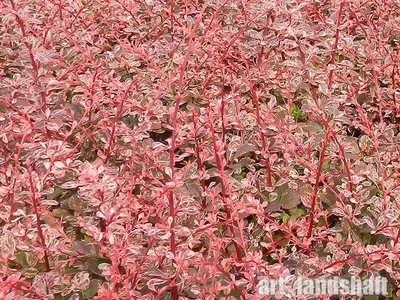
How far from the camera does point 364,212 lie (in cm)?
181

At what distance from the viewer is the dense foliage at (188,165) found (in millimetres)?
1465

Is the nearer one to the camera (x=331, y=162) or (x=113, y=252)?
(x=113, y=252)

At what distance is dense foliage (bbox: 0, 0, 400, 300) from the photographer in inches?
57.7

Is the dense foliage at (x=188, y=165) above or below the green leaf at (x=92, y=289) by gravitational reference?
above

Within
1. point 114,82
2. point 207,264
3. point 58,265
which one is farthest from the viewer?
point 114,82

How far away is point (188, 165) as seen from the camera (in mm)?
1608

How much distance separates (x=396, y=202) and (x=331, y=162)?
1.21 ft

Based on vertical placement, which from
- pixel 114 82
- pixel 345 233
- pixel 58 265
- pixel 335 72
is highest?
pixel 114 82

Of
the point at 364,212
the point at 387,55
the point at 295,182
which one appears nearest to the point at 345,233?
the point at 364,212

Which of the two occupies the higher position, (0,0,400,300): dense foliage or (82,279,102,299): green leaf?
(0,0,400,300): dense foliage

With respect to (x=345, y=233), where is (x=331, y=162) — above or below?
above

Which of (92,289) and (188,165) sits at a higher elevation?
(188,165)

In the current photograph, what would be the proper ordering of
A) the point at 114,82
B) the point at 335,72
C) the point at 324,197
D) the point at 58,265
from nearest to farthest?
the point at 58,265 < the point at 324,197 < the point at 114,82 < the point at 335,72

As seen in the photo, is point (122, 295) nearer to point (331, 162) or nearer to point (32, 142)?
point (32, 142)
